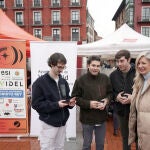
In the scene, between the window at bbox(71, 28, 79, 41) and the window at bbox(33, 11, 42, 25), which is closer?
the window at bbox(71, 28, 79, 41)

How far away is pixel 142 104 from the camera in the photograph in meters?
2.79

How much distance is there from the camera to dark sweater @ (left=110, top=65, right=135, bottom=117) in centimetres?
361

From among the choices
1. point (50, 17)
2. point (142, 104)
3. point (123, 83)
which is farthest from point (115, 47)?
point (50, 17)

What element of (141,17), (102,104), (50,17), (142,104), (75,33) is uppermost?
(50,17)

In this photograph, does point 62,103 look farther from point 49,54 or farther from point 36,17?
point 36,17

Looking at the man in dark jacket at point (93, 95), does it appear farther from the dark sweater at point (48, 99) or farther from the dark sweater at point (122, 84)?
the dark sweater at point (48, 99)

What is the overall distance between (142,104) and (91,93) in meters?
0.90

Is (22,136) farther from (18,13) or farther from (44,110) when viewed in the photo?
(18,13)

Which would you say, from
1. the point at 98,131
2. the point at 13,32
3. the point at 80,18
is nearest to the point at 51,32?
the point at 80,18

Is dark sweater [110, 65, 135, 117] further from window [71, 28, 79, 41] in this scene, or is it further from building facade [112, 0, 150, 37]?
window [71, 28, 79, 41]

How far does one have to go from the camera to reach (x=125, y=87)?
3.61 metres

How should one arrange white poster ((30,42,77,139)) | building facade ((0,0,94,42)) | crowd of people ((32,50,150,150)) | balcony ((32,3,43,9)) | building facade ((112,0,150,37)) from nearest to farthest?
crowd of people ((32,50,150,150)) → white poster ((30,42,77,139)) → building facade ((112,0,150,37)) → building facade ((0,0,94,42)) → balcony ((32,3,43,9))

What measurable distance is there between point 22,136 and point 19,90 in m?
0.98

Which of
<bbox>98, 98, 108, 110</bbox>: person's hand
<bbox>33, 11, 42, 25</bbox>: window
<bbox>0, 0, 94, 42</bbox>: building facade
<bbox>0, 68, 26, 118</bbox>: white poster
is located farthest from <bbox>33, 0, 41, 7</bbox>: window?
<bbox>98, 98, 108, 110</bbox>: person's hand
